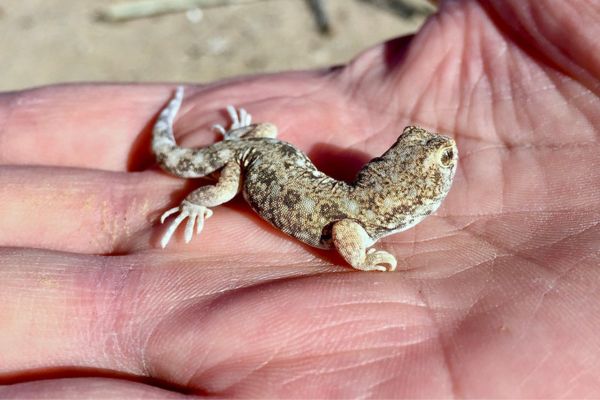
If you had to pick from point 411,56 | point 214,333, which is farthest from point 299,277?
point 411,56

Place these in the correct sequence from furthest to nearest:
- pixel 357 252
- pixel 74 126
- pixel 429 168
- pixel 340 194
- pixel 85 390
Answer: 1. pixel 74 126
2. pixel 340 194
3. pixel 429 168
4. pixel 357 252
5. pixel 85 390

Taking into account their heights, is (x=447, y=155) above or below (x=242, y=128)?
above

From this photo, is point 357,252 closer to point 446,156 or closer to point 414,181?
point 414,181

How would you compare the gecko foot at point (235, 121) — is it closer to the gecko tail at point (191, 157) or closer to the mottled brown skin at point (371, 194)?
the gecko tail at point (191, 157)

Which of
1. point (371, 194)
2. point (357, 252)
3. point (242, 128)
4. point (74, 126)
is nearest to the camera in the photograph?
point (357, 252)

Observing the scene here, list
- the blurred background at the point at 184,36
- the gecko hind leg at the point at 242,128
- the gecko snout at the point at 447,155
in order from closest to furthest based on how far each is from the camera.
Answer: the gecko snout at the point at 447,155
the gecko hind leg at the point at 242,128
the blurred background at the point at 184,36

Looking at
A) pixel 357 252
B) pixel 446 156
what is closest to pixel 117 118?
pixel 357 252

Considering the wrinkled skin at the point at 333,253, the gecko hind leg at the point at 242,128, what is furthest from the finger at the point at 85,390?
the gecko hind leg at the point at 242,128

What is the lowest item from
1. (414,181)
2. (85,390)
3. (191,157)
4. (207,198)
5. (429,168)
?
(85,390)
